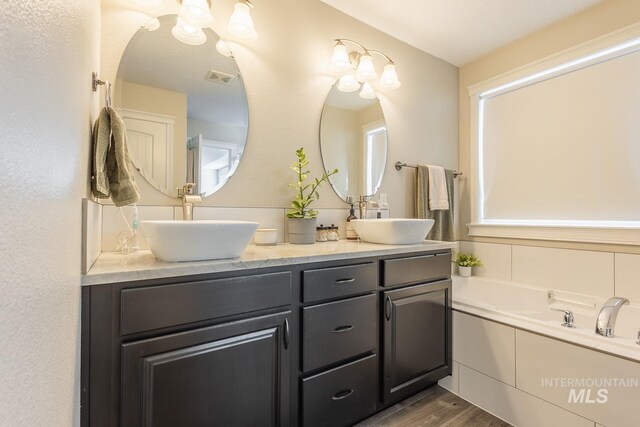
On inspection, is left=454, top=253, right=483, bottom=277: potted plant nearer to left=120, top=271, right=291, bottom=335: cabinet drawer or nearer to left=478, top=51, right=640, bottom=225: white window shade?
left=478, top=51, right=640, bottom=225: white window shade

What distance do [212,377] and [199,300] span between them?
0.93 ft

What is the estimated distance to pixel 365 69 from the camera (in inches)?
83.2

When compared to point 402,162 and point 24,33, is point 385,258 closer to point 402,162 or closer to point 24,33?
point 402,162

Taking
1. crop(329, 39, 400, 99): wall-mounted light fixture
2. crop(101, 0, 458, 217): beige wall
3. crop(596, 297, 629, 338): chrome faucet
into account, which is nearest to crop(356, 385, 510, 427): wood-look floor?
crop(596, 297, 629, 338): chrome faucet

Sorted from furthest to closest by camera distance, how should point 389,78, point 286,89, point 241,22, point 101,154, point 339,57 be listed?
point 389,78, point 339,57, point 286,89, point 241,22, point 101,154

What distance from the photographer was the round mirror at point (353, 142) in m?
2.09

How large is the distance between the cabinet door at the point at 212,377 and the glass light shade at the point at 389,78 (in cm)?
183

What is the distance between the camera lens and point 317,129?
2.03 meters

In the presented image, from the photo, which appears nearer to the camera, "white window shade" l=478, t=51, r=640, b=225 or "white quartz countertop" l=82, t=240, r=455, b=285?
"white quartz countertop" l=82, t=240, r=455, b=285

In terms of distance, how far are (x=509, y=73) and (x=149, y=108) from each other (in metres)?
2.71

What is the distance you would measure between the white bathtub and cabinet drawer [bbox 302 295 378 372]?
79 cm

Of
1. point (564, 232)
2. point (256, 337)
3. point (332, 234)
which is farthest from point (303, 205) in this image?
point (564, 232)

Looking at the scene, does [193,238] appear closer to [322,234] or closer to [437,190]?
[322,234]

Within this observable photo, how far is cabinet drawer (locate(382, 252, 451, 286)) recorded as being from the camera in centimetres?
157
